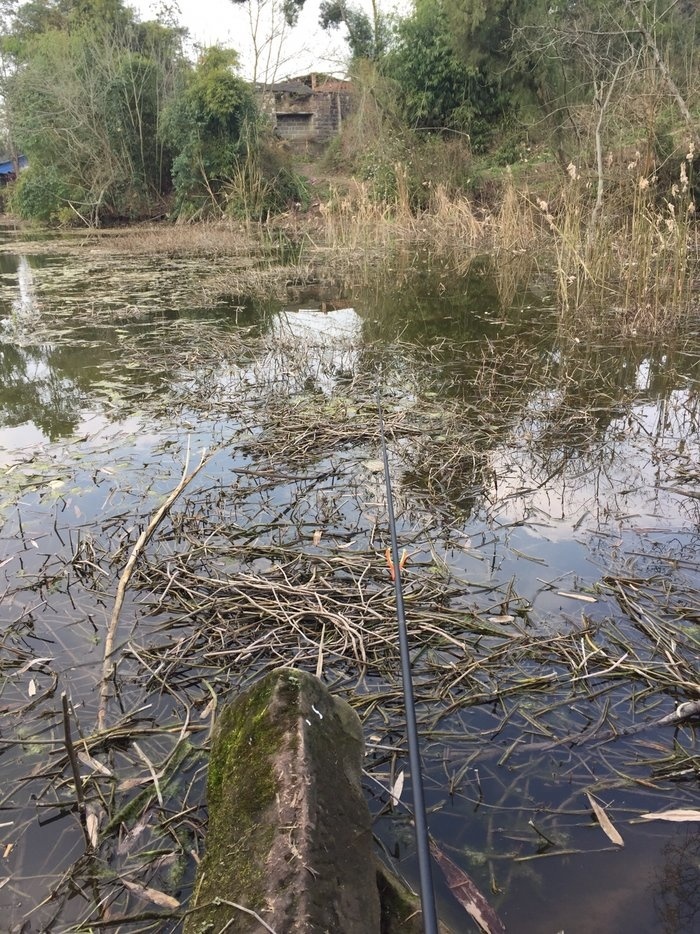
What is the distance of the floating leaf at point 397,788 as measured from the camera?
5.55ft

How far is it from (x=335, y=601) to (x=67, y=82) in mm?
24250

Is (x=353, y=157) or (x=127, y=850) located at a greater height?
(x=353, y=157)

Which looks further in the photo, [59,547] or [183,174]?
[183,174]

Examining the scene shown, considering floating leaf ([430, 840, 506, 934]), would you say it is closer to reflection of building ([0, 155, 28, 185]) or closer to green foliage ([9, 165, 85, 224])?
green foliage ([9, 165, 85, 224])

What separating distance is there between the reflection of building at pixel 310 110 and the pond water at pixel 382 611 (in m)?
30.4

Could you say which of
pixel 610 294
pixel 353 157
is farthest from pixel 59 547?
pixel 353 157

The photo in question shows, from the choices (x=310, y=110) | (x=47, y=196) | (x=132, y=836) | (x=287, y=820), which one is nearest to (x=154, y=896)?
(x=132, y=836)

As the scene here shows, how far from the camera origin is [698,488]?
325 centimetres

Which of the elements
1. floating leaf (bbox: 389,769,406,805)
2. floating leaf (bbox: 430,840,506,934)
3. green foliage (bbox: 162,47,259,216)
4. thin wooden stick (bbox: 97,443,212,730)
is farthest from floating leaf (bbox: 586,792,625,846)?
green foliage (bbox: 162,47,259,216)

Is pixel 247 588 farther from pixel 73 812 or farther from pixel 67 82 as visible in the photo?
pixel 67 82

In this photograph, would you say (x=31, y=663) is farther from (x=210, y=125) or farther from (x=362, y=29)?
(x=362, y=29)

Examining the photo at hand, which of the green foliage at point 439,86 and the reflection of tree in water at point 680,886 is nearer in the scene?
the reflection of tree in water at point 680,886

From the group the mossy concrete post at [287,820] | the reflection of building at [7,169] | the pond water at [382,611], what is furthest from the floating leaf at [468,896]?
the reflection of building at [7,169]

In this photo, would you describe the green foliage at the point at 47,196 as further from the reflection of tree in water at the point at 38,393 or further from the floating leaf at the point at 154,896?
the floating leaf at the point at 154,896
